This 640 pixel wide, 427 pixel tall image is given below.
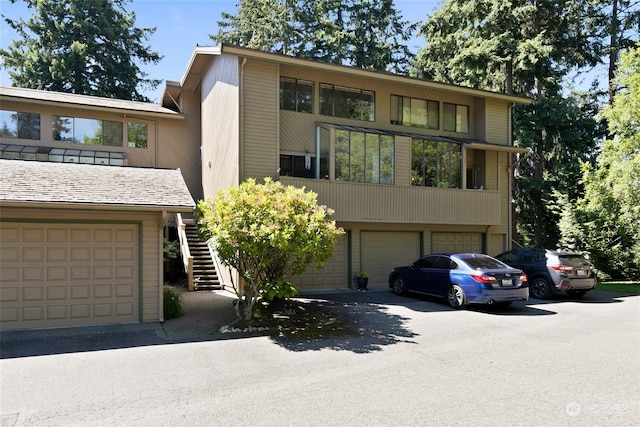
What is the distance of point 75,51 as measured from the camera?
29.3 metres

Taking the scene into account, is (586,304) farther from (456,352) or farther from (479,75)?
(479,75)

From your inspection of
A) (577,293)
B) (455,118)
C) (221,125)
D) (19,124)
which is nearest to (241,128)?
(221,125)

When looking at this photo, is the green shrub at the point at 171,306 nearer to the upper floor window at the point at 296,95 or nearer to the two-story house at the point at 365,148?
the two-story house at the point at 365,148

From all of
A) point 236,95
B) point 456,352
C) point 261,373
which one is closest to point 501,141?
point 236,95

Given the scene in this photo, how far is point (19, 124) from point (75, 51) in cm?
1481

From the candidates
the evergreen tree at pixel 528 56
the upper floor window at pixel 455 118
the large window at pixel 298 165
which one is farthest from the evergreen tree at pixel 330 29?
the large window at pixel 298 165

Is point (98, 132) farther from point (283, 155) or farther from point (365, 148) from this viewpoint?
point (365, 148)

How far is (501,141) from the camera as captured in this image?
18547 millimetres

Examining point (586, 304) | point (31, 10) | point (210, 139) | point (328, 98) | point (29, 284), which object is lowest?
point (586, 304)

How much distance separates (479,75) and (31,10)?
32127 millimetres

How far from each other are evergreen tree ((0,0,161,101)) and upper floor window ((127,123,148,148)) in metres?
14.0

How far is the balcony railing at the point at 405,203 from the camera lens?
14.8 metres

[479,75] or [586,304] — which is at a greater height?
[479,75]

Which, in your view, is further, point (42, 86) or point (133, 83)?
point (133, 83)
